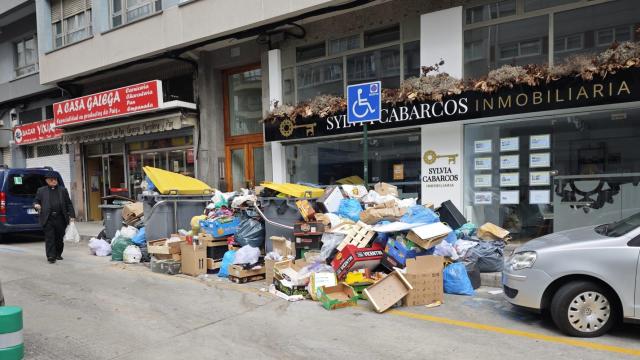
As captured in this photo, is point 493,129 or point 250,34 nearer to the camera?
point 493,129

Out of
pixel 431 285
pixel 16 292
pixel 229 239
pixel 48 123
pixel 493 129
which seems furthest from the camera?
pixel 48 123

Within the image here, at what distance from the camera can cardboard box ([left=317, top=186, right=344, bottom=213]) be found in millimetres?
7844

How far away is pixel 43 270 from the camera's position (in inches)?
326

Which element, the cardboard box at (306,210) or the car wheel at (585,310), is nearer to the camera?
the car wheel at (585,310)

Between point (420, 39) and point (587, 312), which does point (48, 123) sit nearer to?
point (420, 39)

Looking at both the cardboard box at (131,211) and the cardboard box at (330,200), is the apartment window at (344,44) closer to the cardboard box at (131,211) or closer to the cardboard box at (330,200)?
the cardboard box at (330,200)

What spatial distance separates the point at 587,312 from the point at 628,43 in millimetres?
5292

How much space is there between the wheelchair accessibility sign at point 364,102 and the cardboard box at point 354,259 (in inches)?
98.4

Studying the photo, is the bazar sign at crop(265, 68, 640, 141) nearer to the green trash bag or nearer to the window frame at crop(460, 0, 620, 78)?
the window frame at crop(460, 0, 620, 78)

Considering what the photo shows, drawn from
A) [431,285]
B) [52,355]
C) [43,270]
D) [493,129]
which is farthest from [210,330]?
[493,129]

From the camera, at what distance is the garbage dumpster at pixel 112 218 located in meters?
10.6

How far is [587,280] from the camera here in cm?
441

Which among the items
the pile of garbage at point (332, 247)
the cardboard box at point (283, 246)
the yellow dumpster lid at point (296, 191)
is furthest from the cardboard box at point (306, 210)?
the cardboard box at point (283, 246)

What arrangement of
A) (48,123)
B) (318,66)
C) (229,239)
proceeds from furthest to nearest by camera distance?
1. (48,123)
2. (318,66)
3. (229,239)
